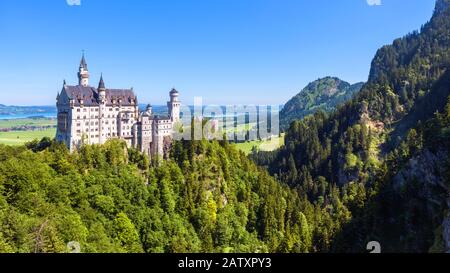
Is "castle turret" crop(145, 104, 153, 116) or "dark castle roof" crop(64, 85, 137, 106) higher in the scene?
"dark castle roof" crop(64, 85, 137, 106)

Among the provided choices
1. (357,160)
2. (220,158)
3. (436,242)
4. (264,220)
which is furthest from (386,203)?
(357,160)

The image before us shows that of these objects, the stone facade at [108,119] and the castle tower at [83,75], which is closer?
the stone facade at [108,119]

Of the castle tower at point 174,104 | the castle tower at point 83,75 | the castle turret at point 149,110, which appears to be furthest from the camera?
the castle tower at point 174,104

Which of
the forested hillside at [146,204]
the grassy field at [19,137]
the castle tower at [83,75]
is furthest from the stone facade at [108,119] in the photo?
the grassy field at [19,137]

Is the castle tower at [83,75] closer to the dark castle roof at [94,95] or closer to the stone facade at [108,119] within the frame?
the stone facade at [108,119]

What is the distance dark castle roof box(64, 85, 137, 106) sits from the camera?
99250 millimetres

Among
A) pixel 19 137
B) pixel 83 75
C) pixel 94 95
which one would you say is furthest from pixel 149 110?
pixel 19 137

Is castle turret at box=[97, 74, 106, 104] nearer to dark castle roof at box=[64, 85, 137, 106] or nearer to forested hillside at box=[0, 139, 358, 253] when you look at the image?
dark castle roof at box=[64, 85, 137, 106]

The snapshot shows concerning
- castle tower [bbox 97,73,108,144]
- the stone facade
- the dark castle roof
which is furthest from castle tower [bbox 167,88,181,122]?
castle tower [bbox 97,73,108,144]

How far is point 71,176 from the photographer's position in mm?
80188

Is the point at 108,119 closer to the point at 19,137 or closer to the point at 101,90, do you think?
the point at 101,90

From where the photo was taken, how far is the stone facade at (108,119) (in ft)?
319

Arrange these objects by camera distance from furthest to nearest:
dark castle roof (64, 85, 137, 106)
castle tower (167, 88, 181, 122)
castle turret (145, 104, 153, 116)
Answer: castle tower (167, 88, 181, 122)
castle turret (145, 104, 153, 116)
dark castle roof (64, 85, 137, 106)

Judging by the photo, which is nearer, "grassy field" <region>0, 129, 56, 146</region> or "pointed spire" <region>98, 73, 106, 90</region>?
"pointed spire" <region>98, 73, 106, 90</region>
